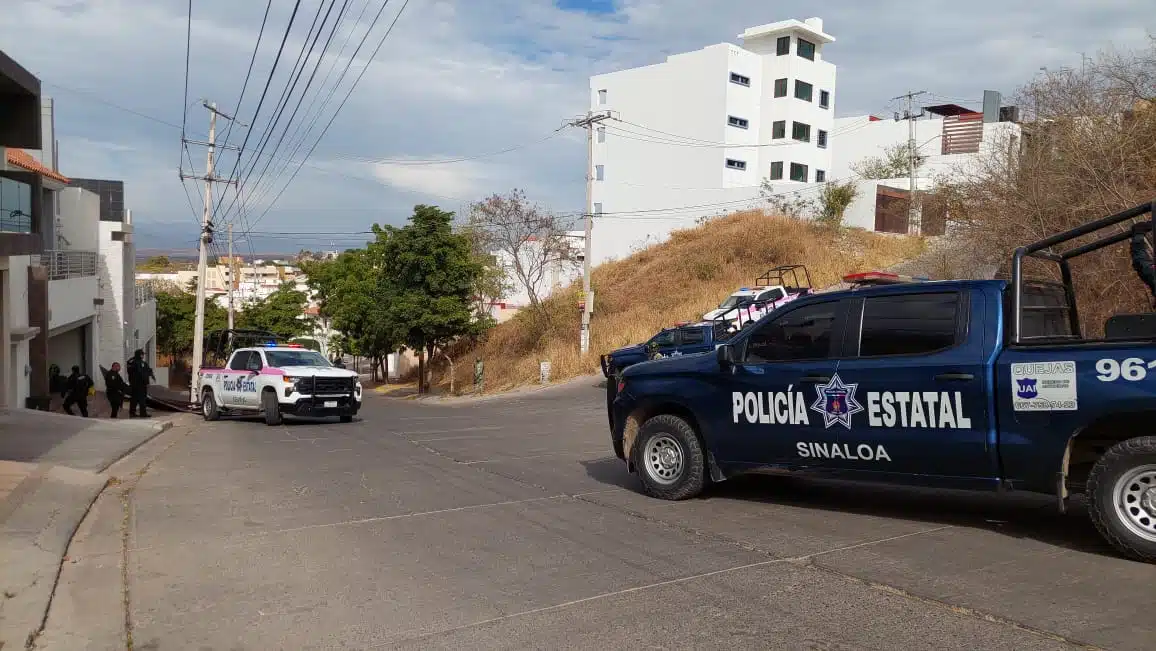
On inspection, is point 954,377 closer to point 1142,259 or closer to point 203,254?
point 1142,259

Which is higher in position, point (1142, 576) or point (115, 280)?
point (115, 280)

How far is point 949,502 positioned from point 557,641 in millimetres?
4944

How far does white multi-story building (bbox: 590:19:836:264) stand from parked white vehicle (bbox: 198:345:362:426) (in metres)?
36.4

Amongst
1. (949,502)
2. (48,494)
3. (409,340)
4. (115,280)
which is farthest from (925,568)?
(115,280)

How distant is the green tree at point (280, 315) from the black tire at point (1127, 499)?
5706 centimetres

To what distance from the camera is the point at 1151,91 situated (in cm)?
2095

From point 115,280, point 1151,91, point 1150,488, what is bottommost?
point 1150,488

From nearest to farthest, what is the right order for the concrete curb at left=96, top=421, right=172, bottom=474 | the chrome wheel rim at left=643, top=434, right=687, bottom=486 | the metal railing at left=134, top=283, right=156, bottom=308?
the chrome wheel rim at left=643, top=434, right=687, bottom=486 → the concrete curb at left=96, top=421, right=172, bottom=474 → the metal railing at left=134, top=283, right=156, bottom=308

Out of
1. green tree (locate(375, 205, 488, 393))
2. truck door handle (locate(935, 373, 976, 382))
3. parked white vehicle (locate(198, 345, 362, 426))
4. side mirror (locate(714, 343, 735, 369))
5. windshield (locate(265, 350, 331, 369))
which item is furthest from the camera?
green tree (locate(375, 205, 488, 393))

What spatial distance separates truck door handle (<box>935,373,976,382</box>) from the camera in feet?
23.0

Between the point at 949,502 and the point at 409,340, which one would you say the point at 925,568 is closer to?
the point at 949,502

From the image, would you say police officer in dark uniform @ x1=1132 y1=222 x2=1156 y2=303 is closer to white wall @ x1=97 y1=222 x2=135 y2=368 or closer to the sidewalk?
the sidewalk

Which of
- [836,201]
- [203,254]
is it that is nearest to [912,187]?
[836,201]

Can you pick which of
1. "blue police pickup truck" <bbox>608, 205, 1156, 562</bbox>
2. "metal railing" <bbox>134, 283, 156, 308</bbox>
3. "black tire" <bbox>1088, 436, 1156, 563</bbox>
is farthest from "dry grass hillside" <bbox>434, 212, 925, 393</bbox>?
"black tire" <bbox>1088, 436, 1156, 563</bbox>
